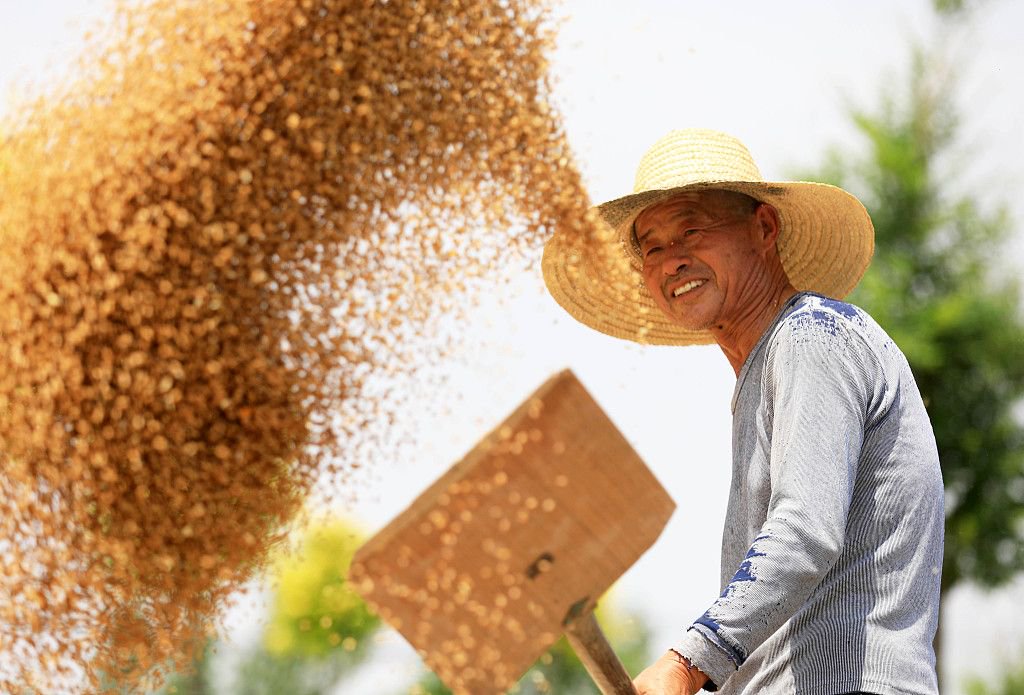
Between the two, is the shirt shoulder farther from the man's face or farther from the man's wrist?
the man's wrist

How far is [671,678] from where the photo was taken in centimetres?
181

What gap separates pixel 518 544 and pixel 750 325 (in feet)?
2.85

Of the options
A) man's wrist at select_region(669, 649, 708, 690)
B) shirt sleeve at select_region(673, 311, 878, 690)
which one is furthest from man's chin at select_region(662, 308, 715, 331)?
man's wrist at select_region(669, 649, 708, 690)

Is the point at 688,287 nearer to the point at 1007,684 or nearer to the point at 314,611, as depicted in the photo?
the point at 314,611

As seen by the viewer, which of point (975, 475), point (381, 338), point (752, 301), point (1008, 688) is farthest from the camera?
point (1008, 688)

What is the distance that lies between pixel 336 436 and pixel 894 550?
3.18 ft

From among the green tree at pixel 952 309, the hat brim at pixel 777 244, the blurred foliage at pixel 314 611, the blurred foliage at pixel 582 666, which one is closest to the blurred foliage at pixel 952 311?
the green tree at pixel 952 309

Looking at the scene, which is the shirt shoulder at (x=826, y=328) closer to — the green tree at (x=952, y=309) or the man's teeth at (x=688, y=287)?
the man's teeth at (x=688, y=287)

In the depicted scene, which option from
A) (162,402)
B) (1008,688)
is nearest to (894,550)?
(162,402)

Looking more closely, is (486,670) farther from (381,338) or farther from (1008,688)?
(1008,688)

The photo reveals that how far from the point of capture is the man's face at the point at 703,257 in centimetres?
233

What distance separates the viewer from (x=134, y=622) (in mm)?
1823

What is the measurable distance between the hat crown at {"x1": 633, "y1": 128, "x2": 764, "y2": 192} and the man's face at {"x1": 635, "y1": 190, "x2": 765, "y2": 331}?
0.06 metres

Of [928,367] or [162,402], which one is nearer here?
[162,402]
